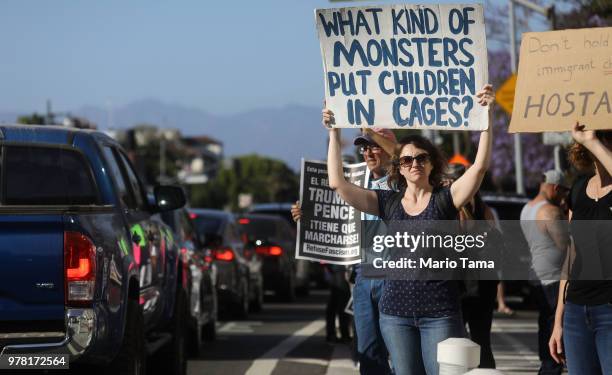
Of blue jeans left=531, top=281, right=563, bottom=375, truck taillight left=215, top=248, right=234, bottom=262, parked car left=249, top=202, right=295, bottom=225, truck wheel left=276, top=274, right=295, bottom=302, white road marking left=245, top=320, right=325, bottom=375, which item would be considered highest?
blue jeans left=531, top=281, right=563, bottom=375

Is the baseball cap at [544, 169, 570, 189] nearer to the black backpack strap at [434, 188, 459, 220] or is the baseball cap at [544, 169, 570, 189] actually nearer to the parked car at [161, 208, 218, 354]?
the parked car at [161, 208, 218, 354]

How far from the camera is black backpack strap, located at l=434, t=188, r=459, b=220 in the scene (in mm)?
7309

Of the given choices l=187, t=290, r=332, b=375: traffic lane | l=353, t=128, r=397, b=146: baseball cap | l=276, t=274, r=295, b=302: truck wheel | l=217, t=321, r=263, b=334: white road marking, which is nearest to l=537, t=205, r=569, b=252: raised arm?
l=353, t=128, r=397, b=146: baseball cap

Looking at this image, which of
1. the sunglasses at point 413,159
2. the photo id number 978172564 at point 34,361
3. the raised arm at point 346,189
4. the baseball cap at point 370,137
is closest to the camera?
the sunglasses at point 413,159

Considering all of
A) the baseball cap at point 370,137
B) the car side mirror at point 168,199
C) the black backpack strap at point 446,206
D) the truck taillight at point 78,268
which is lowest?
the truck taillight at point 78,268

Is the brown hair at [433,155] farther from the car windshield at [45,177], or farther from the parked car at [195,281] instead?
the parked car at [195,281]

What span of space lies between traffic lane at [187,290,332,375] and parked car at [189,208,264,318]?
13.2 inches

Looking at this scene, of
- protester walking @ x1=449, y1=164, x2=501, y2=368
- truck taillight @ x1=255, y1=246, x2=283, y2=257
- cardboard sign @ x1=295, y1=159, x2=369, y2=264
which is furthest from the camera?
truck taillight @ x1=255, y1=246, x2=283, y2=257

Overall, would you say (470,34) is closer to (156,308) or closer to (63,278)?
(63,278)

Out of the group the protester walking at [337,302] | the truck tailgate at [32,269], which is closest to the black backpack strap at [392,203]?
the truck tailgate at [32,269]

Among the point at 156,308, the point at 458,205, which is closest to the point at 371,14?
the point at 458,205

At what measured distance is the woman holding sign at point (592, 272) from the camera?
6.54 meters

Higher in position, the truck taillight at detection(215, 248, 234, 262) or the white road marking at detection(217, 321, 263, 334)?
the truck taillight at detection(215, 248, 234, 262)

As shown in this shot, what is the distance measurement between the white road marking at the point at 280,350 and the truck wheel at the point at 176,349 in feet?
4.17
